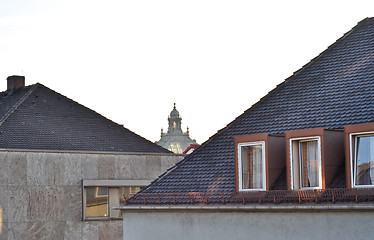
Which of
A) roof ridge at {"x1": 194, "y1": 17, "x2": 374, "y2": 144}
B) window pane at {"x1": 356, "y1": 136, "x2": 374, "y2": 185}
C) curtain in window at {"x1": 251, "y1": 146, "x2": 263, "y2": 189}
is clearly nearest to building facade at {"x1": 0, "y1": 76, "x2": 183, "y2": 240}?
roof ridge at {"x1": 194, "y1": 17, "x2": 374, "y2": 144}

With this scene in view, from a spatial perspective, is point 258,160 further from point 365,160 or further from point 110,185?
point 110,185

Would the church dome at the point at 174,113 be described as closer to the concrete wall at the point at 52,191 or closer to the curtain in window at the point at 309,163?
the concrete wall at the point at 52,191

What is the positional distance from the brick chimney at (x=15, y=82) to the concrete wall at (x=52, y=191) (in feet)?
25.8

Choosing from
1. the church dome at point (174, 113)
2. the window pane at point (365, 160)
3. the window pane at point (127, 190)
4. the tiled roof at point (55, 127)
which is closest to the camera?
the window pane at point (365, 160)

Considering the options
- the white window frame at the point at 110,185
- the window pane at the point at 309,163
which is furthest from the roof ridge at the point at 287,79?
the white window frame at the point at 110,185

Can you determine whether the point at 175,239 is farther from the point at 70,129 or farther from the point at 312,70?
the point at 70,129

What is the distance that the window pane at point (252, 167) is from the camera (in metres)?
23.3

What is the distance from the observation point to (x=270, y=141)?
74.9 feet

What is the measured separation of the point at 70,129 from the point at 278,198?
2074cm

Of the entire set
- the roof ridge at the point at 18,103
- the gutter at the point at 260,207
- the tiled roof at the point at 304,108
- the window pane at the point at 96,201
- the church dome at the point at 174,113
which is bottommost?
the gutter at the point at 260,207

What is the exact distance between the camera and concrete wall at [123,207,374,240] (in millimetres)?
20406

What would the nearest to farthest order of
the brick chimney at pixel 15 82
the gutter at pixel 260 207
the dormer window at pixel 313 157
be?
the gutter at pixel 260 207
the dormer window at pixel 313 157
the brick chimney at pixel 15 82

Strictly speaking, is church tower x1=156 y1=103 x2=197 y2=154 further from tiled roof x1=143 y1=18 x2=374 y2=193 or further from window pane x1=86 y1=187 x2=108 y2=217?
tiled roof x1=143 y1=18 x2=374 y2=193

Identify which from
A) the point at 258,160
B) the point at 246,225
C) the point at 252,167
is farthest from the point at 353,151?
the point at 246,225
